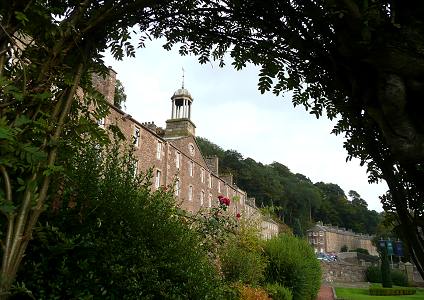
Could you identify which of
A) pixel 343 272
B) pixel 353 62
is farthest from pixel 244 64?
pixel 343 272

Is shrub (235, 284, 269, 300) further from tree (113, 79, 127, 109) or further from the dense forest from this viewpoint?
the dense forest

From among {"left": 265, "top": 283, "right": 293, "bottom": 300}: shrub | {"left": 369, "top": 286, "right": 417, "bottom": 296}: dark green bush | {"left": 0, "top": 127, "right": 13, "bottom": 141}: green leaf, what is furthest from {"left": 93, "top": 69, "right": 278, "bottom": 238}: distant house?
{"left": 0, "top": 127, "right": 13, "bottom": 141}: green leaf

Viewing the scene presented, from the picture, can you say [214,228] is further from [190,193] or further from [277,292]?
[190,193]

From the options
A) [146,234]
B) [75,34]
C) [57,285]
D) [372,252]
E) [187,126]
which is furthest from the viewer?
[372,252]

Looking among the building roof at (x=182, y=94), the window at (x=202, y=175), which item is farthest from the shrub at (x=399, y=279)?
the building roof at (x=182, y=94)

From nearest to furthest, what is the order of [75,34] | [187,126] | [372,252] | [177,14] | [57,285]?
[75,34] < [177,14] < [57,285] < [187,126] < [372,252]

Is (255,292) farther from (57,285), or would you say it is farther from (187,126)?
(187,126)

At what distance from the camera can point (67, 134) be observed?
1973 mm

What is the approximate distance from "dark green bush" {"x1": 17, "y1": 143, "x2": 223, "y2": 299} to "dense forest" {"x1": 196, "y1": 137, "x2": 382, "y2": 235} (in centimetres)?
6321

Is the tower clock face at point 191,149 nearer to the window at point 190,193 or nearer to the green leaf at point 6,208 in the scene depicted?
the window at point 190,193

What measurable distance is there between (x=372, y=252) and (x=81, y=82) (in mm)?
146686

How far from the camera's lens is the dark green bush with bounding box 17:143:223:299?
4.37 metres

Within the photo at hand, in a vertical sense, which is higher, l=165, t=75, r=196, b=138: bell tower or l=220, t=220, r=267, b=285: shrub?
l=165, t=75, r=196, b=138: bell tower

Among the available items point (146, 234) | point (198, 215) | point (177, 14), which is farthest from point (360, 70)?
point (198, 215)
